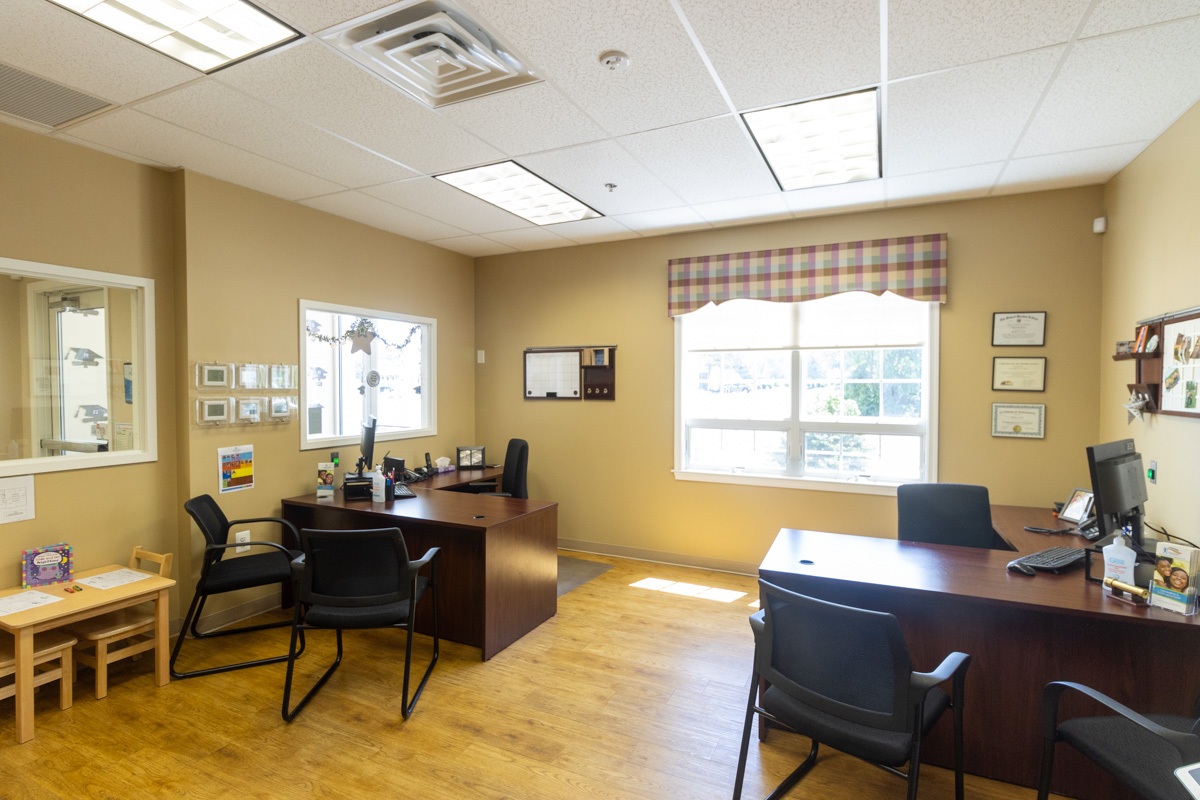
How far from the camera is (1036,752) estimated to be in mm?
2158

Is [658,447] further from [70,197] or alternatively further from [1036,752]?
[70,197]

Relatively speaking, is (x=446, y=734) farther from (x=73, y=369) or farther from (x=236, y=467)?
(x=73, y=369)

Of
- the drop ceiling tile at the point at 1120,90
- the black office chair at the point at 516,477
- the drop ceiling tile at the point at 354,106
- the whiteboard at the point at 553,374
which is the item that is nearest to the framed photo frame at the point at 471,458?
the black office chair at the point at 516,477

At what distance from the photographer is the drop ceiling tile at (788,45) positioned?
1.92 meters

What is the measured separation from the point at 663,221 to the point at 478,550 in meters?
2.79

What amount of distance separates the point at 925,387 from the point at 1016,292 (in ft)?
2.66

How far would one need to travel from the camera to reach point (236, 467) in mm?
3643

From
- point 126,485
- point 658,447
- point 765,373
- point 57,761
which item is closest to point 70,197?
point 126,485

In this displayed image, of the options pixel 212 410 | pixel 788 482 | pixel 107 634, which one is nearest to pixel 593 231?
pixel 788 482

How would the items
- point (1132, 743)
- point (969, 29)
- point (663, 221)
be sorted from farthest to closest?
point (663, 221)
point (969, 29)
point (1132, 743)

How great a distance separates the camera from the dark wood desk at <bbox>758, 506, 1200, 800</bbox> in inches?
78.4

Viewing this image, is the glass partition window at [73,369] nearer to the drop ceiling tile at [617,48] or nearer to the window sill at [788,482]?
the drop ceiling tile at [617,48]

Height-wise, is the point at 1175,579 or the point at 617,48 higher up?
the point at 617,48

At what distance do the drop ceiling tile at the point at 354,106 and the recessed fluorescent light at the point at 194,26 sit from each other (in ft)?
0.21
